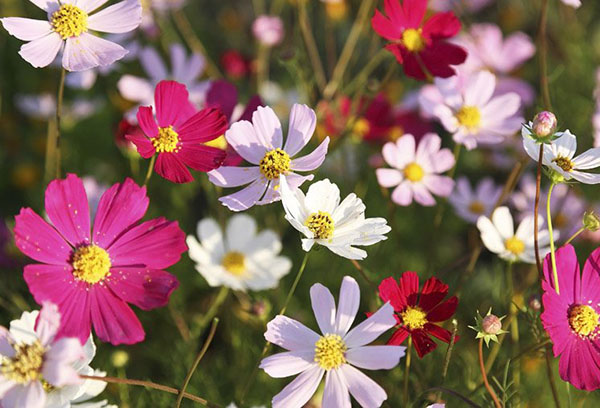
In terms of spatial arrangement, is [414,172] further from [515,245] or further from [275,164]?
[275,164]

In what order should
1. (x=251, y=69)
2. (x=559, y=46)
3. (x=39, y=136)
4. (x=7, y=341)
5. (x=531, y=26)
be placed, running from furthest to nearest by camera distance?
(x=531, y=26)
(x=559, y=46)
(x=39, y=136)
(x=251, y=69)
(x=7, y=341)

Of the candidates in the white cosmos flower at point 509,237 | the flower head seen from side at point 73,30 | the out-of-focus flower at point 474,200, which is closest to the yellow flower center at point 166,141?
the flower head seen from side at point 73,30

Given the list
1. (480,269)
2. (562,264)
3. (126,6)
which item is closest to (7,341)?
(126,6)

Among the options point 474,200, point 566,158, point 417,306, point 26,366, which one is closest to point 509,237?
point 566,158

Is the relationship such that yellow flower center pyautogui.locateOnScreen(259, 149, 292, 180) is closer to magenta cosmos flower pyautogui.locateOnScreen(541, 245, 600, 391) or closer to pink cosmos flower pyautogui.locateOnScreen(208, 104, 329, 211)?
pink cosmos flower pyautogui.locateOnScreen(208, 104, 329, 211)

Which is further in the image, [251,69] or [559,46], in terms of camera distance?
[559,46]

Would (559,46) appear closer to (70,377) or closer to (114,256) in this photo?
(114,256)

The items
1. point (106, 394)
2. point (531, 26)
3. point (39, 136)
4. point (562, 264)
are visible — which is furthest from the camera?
point (531, 26)
